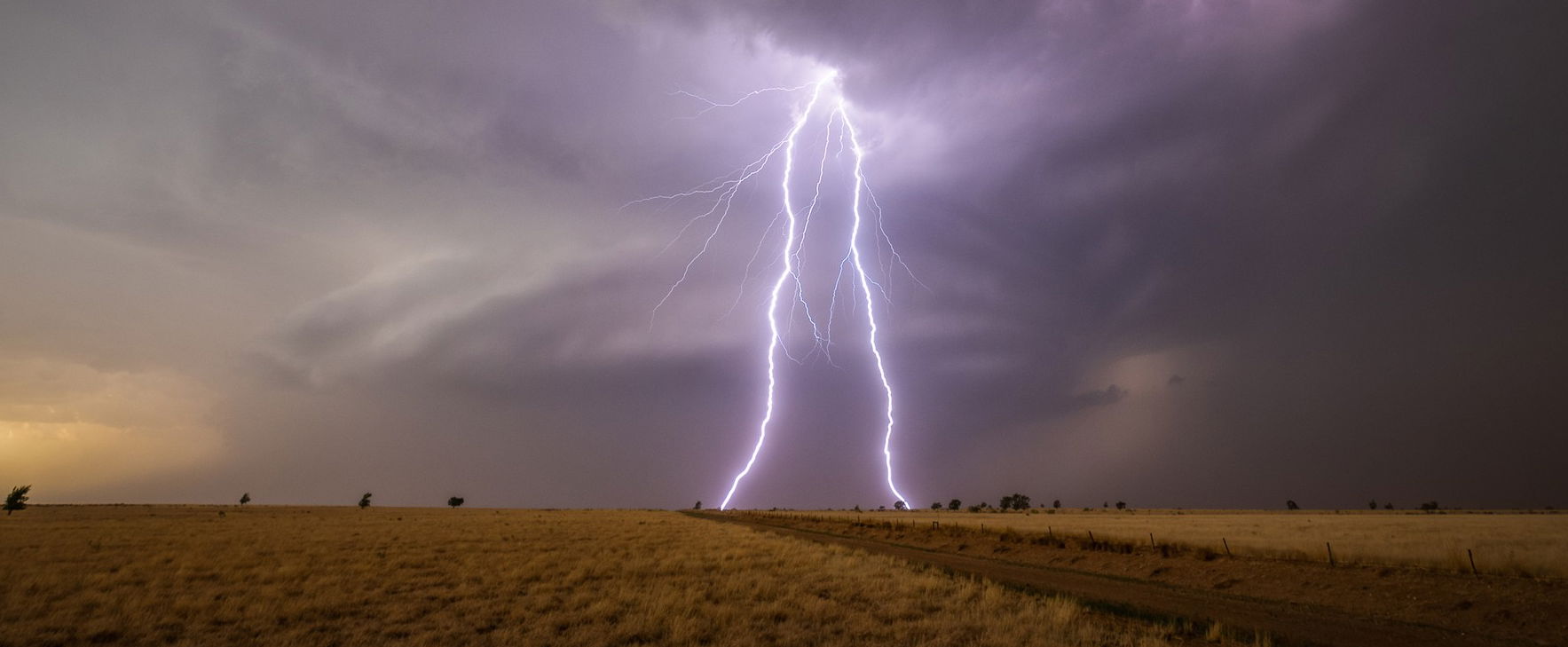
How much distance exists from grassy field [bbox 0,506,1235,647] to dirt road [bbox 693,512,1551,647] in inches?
95.0

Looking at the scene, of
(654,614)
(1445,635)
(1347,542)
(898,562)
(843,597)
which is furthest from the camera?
(1347,542)

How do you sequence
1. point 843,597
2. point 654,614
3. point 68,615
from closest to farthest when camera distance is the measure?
point 68,615, point 654,614, point 843,597

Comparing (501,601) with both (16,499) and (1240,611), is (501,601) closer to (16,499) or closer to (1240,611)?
(1240,611)

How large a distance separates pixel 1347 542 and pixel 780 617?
27132mm

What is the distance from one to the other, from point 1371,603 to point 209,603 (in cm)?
2660

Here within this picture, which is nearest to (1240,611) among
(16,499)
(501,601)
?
(501,601)

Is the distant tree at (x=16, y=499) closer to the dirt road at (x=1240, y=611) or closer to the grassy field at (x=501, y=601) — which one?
the grassy field at (x=501, y=601)

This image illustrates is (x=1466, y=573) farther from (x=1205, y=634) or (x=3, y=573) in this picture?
(x=3, y=573)

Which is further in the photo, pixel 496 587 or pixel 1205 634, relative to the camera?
pixel 496 587

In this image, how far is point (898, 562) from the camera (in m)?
23.4

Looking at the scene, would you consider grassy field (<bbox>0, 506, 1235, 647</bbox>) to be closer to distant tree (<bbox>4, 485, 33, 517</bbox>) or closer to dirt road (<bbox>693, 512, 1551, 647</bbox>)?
dirt road (<bbox>693, 512, 1551, 647</bbox>)

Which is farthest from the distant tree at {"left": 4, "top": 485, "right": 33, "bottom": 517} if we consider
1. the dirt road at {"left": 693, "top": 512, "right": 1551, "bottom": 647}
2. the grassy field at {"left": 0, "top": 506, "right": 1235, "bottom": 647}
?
the dirt road at {"left": 693, "top": 512, "right": 1551, "bottom": 647}

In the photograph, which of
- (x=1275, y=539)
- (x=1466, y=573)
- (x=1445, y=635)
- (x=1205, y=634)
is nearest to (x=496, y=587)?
(x=1205, y=634)

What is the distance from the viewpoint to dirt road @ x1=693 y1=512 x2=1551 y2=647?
12.8 meters
